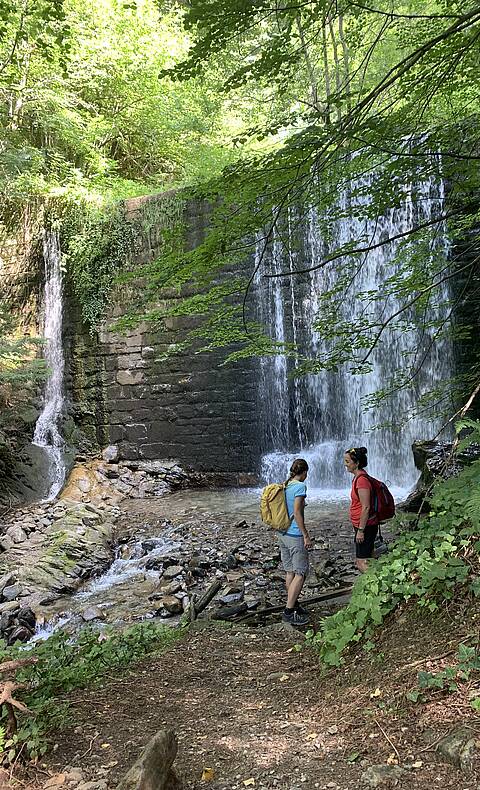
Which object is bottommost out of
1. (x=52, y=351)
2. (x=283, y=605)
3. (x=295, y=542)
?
(x=283, y=605)

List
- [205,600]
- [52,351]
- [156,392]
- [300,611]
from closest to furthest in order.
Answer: [300,611] < [205,600] < [156,392] < [52,351]

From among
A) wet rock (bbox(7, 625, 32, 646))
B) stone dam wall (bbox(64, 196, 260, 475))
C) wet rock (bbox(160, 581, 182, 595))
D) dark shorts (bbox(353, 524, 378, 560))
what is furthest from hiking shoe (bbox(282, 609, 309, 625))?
stone dam wall (bbox(64, 196, 260, 475))

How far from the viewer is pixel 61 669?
3389 millimetres

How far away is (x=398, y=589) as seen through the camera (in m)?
2.94

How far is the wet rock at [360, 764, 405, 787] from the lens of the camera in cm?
197

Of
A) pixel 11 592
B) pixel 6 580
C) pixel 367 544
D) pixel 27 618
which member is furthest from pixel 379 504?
pixel 6 580

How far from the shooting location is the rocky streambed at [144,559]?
546cm

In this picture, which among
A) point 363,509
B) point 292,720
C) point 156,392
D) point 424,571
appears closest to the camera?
point 292,720

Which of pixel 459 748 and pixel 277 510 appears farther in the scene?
pixel 277 510

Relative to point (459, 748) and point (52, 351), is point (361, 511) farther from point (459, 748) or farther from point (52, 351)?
point (52, 351)

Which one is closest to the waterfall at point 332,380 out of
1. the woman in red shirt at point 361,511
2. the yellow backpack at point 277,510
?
the woman in red shirt at point 361,511

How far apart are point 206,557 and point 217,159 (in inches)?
488

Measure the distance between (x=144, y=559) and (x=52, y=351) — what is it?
7.50 m

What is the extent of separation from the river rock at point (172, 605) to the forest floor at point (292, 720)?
1.76 meters
